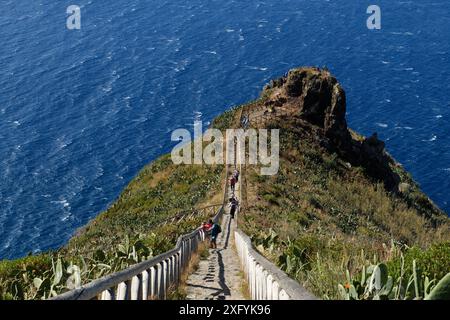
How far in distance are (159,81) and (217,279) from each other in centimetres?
8684

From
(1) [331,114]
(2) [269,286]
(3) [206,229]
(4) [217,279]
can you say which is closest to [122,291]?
(2) [269,286]

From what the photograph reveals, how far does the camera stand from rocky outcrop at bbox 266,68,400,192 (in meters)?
52.7

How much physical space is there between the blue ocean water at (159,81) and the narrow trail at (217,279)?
1920 inches

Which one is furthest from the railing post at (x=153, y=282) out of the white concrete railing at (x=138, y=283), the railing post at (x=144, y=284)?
the railing post at (x=144, y=284)

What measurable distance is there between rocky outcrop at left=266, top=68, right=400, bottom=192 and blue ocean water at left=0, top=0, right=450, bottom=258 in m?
17.8

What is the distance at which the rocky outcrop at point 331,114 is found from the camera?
52.7 metres

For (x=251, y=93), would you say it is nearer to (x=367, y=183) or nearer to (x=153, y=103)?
(x=153, y=103)

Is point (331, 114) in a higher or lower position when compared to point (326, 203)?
higher

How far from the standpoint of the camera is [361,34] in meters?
109

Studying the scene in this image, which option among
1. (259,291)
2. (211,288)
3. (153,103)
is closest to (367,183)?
(211,288)

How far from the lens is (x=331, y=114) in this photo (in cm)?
5284

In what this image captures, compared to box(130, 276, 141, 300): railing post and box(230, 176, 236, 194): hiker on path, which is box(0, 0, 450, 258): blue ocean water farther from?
box(130, 276, 141, 300): railing post

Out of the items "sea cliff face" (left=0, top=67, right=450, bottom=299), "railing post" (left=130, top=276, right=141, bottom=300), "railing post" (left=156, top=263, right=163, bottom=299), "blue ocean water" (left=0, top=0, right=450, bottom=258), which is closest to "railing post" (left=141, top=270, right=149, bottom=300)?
"railing post" (left=130, top=276, right=141, bottom=300)

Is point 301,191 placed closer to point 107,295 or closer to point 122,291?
point 122,291
